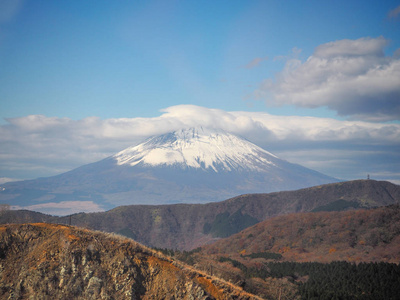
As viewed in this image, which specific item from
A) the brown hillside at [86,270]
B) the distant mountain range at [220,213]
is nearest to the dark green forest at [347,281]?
the brown hillside at [86,270]

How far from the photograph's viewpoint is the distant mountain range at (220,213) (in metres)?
150

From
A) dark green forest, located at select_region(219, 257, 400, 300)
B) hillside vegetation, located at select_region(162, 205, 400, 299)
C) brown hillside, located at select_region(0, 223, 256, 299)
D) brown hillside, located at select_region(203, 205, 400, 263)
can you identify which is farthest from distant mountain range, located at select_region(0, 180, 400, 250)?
brown hillside, located at select_region(0, 223, 256, 299)

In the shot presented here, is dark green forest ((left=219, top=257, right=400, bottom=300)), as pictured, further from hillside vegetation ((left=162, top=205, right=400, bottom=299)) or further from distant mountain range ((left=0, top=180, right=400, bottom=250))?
distant mountain range ((left=0, top=180, right=400, bottom=250))

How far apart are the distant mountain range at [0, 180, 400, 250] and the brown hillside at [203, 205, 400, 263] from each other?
44.4m

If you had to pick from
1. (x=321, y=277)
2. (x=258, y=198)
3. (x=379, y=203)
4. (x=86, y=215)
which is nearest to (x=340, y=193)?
(x=379, y=203)

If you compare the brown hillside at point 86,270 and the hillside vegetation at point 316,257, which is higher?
the brown hillside at point 86,270

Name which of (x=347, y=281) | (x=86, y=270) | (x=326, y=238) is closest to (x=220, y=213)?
(x=326, y=238)

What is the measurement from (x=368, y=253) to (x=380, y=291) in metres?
37.6

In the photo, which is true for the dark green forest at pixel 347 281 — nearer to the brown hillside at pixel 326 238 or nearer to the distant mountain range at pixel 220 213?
the brown hillside at pixel 326 238

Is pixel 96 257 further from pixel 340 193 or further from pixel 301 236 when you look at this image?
pixel 340 193

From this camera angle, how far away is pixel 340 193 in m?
A: 164

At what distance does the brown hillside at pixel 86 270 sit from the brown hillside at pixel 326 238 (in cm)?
5248

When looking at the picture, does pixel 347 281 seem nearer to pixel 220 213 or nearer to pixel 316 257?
pixel 316 257

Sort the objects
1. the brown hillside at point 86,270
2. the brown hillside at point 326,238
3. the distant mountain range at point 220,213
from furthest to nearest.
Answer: the distant mountain range at point 220,213, the brown hillside at point 326,238, the brown hillside at point 86,270
